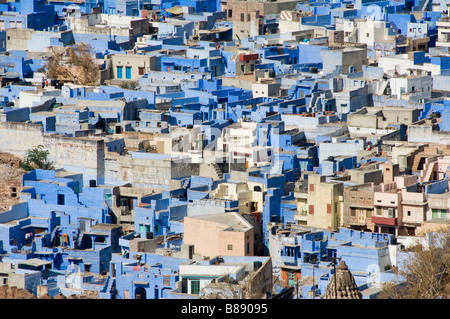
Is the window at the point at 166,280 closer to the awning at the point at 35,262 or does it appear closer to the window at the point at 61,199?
the awning at the point at 35,262

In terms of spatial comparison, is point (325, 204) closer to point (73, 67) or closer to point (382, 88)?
point (382, 88)

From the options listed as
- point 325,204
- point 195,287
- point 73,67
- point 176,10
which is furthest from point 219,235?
point 176,10

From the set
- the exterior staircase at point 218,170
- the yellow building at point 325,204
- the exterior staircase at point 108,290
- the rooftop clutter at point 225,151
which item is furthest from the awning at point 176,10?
the exterior staircase at point 108,290

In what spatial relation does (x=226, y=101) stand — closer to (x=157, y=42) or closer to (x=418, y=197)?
(x=157, y=42)

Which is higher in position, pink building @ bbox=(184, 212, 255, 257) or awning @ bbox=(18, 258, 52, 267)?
pink building @ bbox=(184, 212, 255, 257)

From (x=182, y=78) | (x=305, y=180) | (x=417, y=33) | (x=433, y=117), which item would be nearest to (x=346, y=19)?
(x=417, y=33)

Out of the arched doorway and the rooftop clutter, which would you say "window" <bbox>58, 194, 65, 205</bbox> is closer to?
the rooftop clutter

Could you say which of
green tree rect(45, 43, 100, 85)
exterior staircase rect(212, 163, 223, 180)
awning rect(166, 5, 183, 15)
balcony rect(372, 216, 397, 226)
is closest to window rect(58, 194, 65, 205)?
exterior staircase rect(212, 163, 223, 180)
